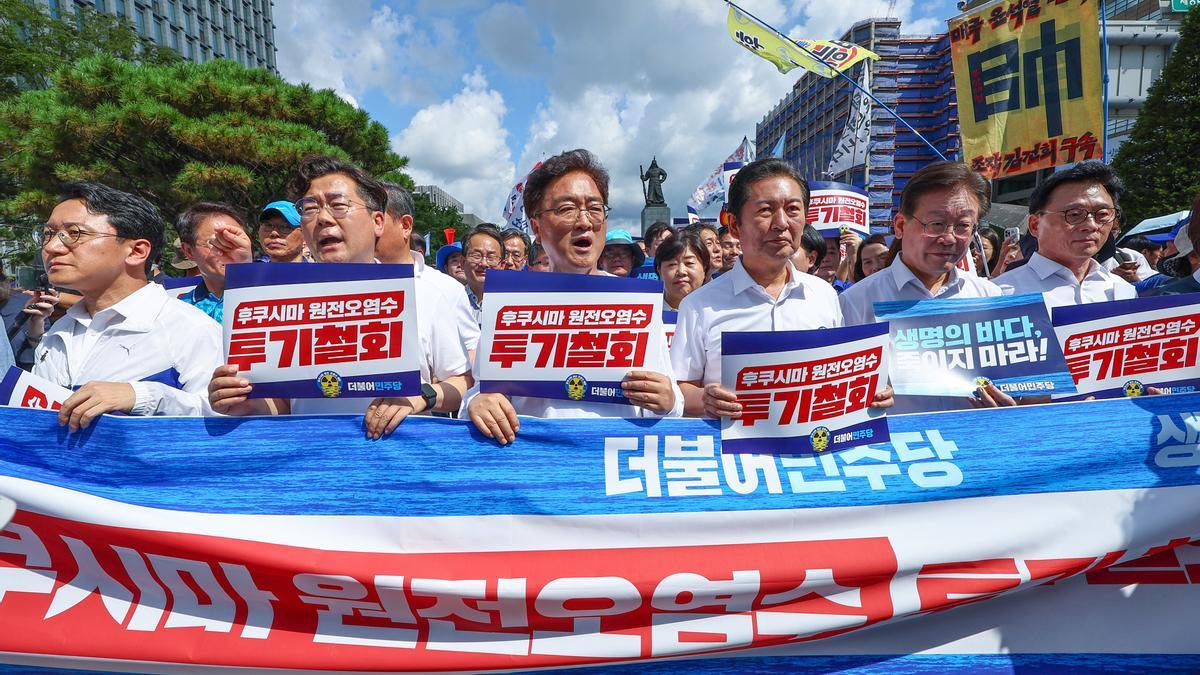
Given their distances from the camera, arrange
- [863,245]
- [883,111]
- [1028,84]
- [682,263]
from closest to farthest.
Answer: [682,263]
[1028,84]
[863,245]
[883,111]

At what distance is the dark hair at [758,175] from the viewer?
2.52 meters

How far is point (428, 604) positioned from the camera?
6.30 ft

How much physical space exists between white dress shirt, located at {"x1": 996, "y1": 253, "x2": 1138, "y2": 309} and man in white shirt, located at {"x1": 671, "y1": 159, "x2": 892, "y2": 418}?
1.17 metres

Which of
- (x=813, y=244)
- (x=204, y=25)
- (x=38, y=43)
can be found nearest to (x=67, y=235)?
(x=813, y=244)

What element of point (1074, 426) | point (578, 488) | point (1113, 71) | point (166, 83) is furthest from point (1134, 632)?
point (1113, 71)

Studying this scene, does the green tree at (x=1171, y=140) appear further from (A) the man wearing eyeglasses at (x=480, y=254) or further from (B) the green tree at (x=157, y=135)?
(B) the green tree at (x=157, y=135)

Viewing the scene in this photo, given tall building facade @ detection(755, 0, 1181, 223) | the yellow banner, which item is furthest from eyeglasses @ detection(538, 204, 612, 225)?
tall building facade @ detection(755, 0, 1181, 223)

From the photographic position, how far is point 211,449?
6.80 feet

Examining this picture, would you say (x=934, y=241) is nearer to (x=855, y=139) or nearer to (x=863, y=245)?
(x=863, y=245)

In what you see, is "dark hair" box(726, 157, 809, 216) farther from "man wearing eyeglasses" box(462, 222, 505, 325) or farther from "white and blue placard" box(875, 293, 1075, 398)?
"man wearing eyeglasses" box(462, 222, 505, 325)

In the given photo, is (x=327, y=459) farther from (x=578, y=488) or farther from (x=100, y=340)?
(x=100, y=340)

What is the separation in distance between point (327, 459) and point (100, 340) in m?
1.15

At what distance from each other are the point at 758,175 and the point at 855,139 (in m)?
10.5

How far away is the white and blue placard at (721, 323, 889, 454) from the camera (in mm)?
2027
